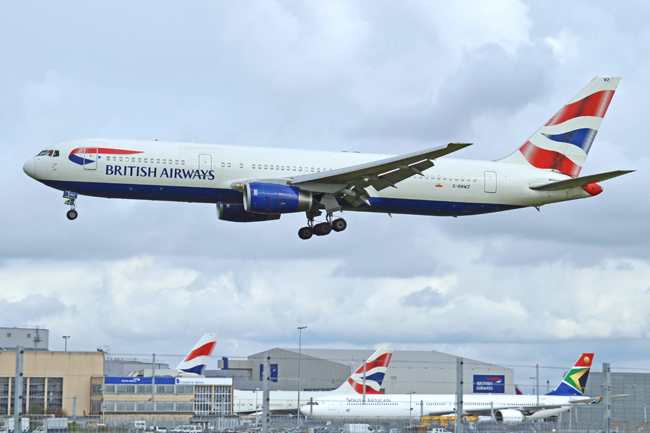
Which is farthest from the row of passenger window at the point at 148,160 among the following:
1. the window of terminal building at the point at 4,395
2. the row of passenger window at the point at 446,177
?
the window of terminal building at the point at 4,395

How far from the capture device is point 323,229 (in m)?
49.2

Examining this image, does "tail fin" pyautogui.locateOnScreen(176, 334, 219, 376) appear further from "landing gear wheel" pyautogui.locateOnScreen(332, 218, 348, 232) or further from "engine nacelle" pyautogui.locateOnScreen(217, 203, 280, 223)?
"landing gear wheel" pyautogui.locateOnScreen(332, 218, 348, 232)

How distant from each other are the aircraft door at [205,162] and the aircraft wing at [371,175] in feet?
15.1

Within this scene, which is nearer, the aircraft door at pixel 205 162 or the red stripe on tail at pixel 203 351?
the aircraft door at pixel 205 162

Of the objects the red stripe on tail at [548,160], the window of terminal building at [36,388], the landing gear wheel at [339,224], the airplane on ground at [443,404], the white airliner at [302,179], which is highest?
the red stripe on tail at [548,160]

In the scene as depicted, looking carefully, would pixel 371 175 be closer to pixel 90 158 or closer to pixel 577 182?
pixel 577 182

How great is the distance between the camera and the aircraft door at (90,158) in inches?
1706

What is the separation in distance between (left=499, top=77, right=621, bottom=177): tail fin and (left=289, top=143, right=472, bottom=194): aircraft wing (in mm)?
11226

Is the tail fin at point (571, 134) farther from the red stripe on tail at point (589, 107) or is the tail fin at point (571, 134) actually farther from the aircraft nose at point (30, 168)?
the aircraft nose at point (30, 168)

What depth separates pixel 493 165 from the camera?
168ft

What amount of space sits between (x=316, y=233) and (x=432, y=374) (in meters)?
52.4

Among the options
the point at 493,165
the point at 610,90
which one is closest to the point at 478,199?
the point at 493,165

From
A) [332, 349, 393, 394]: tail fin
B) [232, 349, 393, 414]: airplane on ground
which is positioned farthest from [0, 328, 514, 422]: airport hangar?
[332, 349, 393, 394]: tail fin

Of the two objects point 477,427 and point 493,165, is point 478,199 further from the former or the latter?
point 477,427
